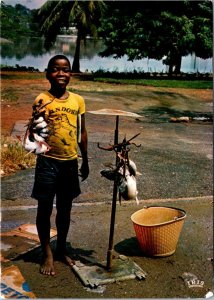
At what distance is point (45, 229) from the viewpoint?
372cm

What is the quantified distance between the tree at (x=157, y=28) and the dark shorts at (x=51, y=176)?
23468mm

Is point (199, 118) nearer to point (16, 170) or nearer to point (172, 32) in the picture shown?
point (16, 170)

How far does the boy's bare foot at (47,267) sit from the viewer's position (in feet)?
12.2

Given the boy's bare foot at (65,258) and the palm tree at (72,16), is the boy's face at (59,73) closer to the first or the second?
the boy's bare foot at (65,258)

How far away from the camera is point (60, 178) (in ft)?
12.1

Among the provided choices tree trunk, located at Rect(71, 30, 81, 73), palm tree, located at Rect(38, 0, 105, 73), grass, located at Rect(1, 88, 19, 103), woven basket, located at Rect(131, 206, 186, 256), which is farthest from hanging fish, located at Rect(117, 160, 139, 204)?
tree trunk, located at Rect(71, 30, 81, 73)

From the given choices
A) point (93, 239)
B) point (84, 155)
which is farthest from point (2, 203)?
point (84, 155)

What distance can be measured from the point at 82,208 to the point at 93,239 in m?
0.99

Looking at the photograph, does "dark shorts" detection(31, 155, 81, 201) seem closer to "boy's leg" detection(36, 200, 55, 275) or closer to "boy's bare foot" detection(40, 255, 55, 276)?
"boy's leg" detection(36, 200, 55, 275)

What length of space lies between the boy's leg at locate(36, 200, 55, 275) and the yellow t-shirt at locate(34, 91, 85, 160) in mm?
433

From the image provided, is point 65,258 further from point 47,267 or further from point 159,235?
point 159,235

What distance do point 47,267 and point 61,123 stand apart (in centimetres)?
125

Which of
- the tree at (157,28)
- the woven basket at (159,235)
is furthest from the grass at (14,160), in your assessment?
the tree at (157,28)

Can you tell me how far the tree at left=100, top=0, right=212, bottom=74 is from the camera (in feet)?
84.9
